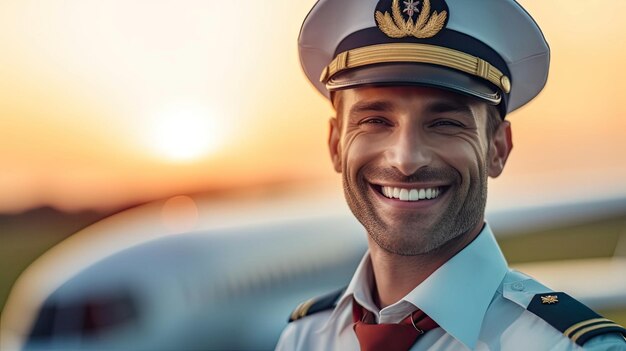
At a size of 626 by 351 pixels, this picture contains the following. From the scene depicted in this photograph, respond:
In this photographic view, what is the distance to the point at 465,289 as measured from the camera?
2.18m

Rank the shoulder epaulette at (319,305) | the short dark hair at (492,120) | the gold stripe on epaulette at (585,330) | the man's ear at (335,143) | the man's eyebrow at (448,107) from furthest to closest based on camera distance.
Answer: the shoulder epaulette at (319,305), the man's ear at (335,143), the short dark hair at (492,120), the man's eyebrow at (448,107), the gold stripe on epaulette at (585,330)

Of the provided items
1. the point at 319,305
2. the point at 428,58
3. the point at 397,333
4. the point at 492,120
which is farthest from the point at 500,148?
the point at 319,305

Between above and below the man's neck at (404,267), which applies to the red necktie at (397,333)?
below

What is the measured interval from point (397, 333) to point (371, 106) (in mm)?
630

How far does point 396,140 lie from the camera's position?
6.82 ft

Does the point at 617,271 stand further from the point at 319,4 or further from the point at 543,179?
the point at 319,4

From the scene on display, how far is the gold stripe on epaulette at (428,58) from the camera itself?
211 centimetres

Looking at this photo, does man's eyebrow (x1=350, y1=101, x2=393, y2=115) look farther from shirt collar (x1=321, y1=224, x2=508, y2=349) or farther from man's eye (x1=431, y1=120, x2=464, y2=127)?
shirt collar (x1=321, y1=224, x2=508, y2=349)

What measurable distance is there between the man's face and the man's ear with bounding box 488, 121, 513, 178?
0.23ft

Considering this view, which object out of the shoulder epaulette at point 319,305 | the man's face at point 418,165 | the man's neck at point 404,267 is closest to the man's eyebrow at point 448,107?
the man's face at point 418,165

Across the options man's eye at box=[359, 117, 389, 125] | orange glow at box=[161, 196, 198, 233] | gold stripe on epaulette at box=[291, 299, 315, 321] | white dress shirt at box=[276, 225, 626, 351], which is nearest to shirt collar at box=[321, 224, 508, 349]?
white dress shirt at box=[276, 225, 626, 351]

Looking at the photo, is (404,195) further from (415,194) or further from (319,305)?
(319,305)

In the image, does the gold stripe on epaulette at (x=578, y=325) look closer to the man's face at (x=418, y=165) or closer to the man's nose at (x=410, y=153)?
the man's face at (x=418, y=165)

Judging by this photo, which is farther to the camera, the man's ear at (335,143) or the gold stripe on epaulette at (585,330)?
the man's ear at (335,143)
